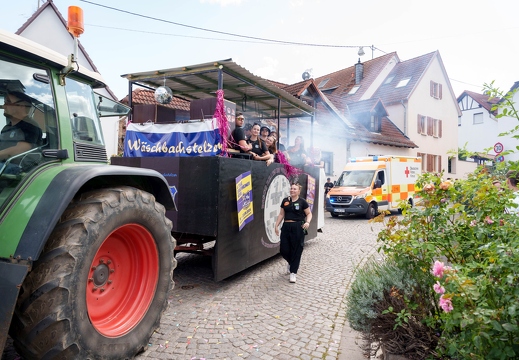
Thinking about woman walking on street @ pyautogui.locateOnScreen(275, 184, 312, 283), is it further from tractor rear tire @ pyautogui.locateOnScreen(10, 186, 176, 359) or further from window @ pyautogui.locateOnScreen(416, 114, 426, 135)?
window @ pyautogui.locateOnScreen(416, 114, 426, 135)

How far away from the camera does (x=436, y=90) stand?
98.1 feet

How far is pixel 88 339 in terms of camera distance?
246 centimetres

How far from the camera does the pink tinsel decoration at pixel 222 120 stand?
572 centimetres

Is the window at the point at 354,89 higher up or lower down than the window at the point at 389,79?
lower down

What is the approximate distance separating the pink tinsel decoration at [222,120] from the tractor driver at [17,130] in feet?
10.6

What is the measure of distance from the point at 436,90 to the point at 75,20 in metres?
32.2

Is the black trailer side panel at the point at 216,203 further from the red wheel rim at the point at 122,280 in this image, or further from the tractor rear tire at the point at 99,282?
the red wheel rim at the point at 122,280

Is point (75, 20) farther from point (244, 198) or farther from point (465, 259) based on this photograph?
point (244, 198)

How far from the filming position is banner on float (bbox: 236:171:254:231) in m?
5.39

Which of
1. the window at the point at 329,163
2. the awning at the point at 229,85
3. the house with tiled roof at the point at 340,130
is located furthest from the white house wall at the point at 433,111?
the awning at the point at 229,85

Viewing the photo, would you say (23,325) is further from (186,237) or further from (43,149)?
(186,237)

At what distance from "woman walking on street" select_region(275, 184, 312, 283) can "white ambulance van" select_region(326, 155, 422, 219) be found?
8.61 meters

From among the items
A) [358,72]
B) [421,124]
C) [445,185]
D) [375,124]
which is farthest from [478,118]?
[445,185]

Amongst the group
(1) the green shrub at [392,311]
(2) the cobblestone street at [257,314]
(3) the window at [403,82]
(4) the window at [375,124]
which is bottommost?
(2) the cobblestone street at [257,314]
